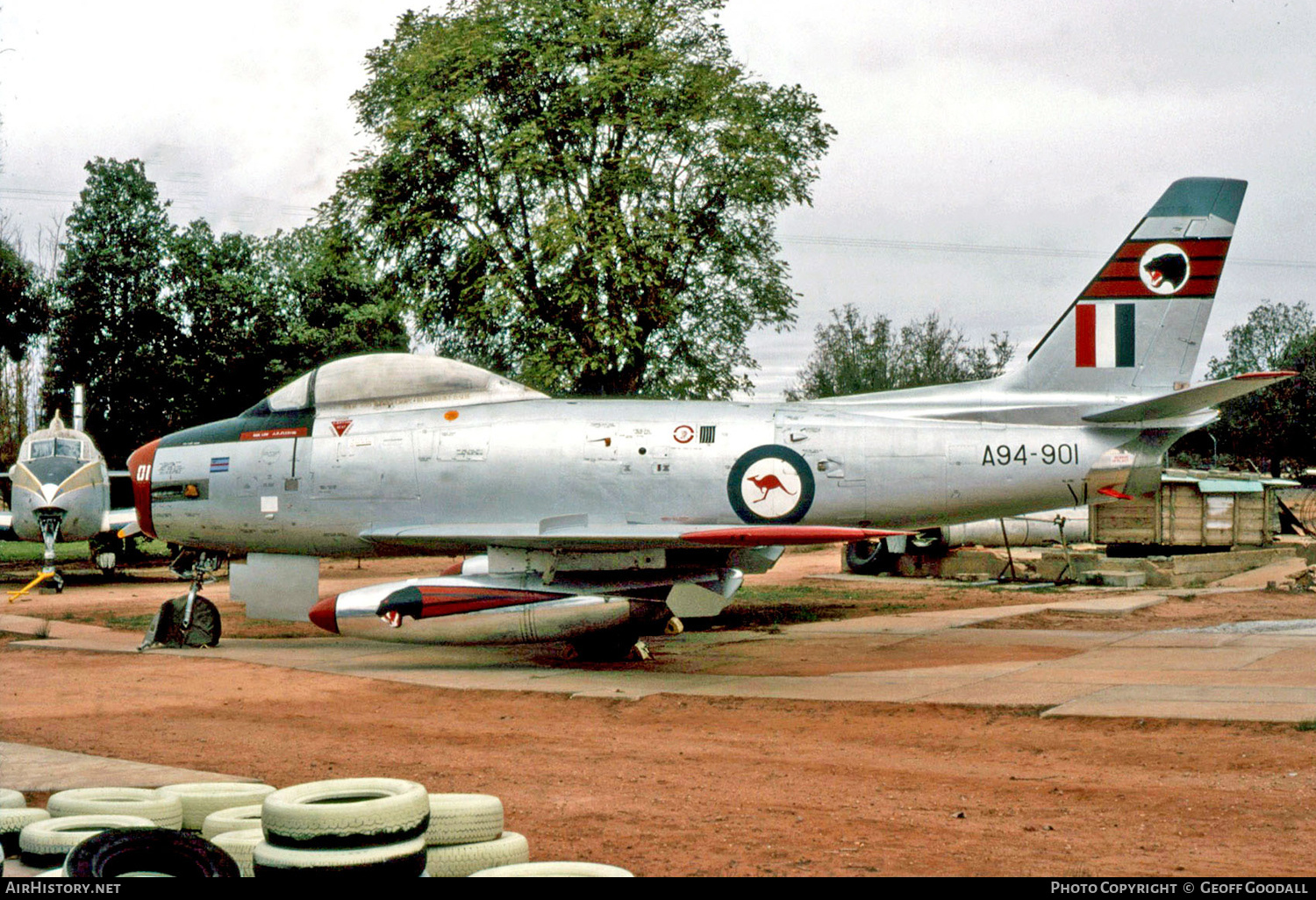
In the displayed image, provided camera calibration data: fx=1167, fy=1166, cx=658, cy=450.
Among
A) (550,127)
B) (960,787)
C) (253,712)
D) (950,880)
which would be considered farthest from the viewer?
(550,127)

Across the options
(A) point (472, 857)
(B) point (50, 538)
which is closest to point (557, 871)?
(A) point (472, 857)

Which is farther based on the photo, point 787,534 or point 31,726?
point 787,534

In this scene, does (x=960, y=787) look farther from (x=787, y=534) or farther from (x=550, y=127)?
(x=550, y=127)

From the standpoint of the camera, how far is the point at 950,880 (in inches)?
181

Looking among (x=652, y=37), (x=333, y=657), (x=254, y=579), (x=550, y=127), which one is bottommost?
(x=333, y=657)

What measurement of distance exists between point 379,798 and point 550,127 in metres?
19.7

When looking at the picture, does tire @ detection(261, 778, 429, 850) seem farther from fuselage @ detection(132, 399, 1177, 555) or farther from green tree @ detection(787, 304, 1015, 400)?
green tree @ detection(787, 304, 1015, 400)

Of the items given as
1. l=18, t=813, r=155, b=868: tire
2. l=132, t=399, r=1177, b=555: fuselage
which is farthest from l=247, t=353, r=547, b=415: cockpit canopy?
l=18, t=813, r=155, b=868: tire

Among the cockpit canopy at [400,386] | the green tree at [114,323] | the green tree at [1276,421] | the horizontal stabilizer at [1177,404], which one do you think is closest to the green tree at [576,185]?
the cockpit canopy at [400,386]

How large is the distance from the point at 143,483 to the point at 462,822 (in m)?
11.2

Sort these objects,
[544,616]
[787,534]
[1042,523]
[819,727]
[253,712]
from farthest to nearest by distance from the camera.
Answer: [1042,523] < [544,616] < [787,534] < [253,712] < [819,727]

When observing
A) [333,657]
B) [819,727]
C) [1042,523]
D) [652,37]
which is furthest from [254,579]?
[1042,523]

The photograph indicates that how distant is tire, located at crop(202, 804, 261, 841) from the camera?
18.2 feet

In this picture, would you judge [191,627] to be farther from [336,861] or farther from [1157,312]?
[1157,312]
